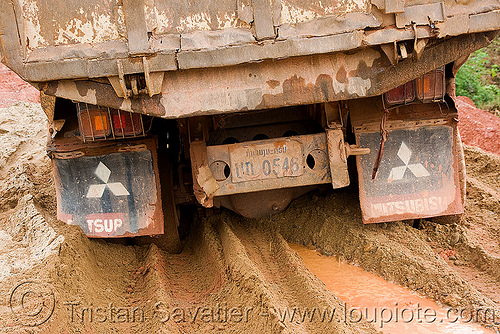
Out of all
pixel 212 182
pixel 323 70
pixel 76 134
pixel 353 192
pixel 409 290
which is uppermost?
pixel 323 70

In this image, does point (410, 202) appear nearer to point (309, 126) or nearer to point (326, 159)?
point (326, 159)

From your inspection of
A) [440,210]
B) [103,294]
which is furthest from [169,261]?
[440,210]

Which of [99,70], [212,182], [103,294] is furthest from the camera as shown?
[212,182]

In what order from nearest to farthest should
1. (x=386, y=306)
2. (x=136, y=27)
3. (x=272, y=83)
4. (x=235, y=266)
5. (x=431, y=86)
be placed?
(x=136, y=27)
(x=272, y=83)
(x=386, y=306)
(x=431, y=86)
(x=235, y=266)

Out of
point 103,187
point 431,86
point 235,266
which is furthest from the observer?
point 103,187

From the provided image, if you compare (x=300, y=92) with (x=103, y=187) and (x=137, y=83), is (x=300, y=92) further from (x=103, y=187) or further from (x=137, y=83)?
(x=103, y=187)

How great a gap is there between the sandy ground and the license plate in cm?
60

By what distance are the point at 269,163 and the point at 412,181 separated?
1078mm

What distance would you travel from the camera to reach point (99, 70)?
10.6 feet

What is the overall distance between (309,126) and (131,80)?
175cm

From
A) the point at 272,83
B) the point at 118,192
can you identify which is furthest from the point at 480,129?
the point at 118,192

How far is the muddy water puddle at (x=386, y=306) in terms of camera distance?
131 inches

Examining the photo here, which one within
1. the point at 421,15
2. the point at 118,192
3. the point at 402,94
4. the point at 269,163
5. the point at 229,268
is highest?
the point at 421,15

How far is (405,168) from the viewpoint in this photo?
4215 mm
